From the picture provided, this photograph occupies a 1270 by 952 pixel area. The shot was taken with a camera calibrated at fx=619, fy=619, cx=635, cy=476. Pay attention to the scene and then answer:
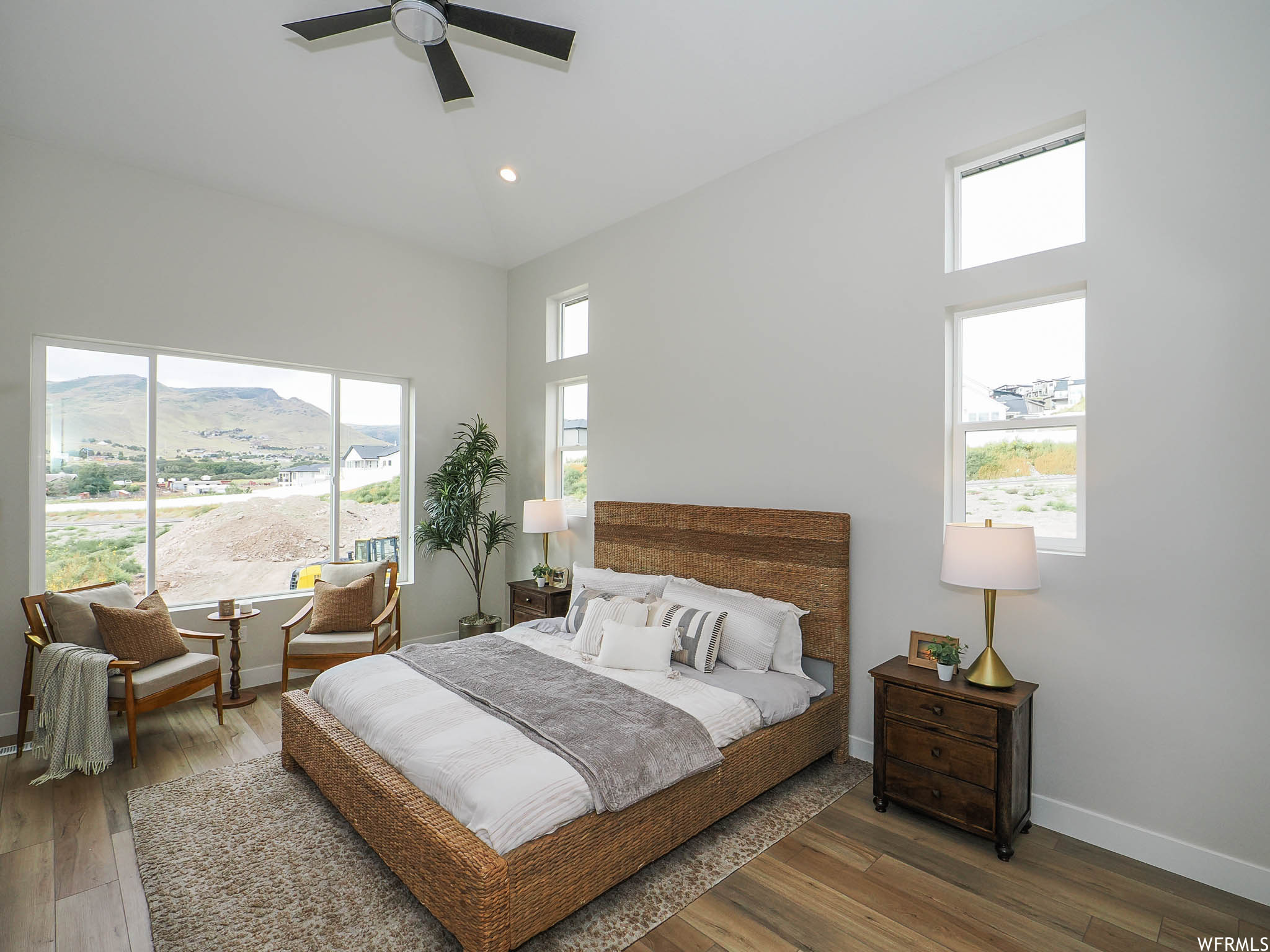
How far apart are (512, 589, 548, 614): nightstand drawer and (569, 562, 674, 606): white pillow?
43cm

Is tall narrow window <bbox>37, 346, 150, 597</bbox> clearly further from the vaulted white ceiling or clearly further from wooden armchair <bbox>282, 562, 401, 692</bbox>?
the vaulted white ceiling

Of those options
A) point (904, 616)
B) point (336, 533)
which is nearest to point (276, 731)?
point (336, 533)

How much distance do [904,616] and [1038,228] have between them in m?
1.96

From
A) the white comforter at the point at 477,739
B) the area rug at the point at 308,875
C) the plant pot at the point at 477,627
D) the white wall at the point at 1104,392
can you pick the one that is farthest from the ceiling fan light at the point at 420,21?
the plant pot at the point at 477,627

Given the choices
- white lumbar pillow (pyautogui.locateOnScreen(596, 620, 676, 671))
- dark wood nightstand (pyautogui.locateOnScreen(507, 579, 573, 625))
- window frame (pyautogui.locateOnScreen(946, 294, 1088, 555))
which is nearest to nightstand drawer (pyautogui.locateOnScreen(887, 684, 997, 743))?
window frame (pyautogui.locateOnScreen(946, 294, 1088, 555))

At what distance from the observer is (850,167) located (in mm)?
3406

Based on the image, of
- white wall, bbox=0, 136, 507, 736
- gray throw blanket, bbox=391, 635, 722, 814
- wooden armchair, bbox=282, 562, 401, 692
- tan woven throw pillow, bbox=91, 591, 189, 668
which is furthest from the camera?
wooden armchair, bbox=282, 562, 401, 692

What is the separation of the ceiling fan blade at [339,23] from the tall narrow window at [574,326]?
2642mm

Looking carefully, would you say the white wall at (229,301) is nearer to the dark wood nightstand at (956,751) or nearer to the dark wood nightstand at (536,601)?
the dark wood nightstand at (536,601)

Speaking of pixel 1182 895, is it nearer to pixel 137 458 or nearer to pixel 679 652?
pixel 679 652

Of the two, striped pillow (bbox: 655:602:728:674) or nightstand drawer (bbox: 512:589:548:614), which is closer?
striped pillow (bbox: 655:602:728:674)

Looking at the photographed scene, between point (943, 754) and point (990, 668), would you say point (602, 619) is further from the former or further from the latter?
point (990, 668)

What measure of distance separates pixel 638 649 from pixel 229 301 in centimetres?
376

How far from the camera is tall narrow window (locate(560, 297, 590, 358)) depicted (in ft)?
17.3
